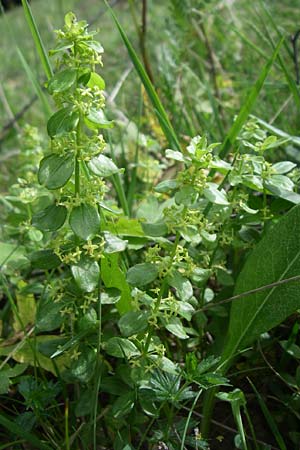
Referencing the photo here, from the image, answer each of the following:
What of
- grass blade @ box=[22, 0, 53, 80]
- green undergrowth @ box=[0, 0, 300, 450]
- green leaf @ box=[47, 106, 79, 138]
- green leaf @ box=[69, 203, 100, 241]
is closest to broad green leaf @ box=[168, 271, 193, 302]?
green undergrowth @ box=[0, 0, 300, 450]

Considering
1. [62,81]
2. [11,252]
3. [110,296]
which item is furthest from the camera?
[11,252]

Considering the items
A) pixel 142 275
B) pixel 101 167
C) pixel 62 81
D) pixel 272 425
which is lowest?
pixel 272 425

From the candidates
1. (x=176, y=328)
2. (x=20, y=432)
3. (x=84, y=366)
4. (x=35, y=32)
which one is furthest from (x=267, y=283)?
(x=35, y=32)

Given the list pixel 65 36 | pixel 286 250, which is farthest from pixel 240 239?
pixel 65 36

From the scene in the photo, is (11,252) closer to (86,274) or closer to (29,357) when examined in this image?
(29,357)

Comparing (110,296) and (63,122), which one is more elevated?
(63,122)

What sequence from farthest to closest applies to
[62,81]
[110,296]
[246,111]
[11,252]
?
1. [11,252]
2. [246,111]
3. [110,296]
4. [62,81]

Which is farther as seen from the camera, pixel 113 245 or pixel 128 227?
pixel 128 227
